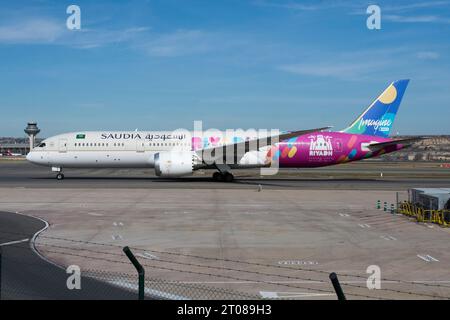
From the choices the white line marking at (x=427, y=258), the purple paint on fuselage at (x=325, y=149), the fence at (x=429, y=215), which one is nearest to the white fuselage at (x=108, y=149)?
the purple paint on fuselage at (x=325, y=149)

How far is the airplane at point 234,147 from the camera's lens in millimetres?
43531

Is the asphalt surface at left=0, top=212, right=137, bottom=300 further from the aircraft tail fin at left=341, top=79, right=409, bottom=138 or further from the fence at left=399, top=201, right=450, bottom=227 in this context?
the aircraft tail fin at left=341, top=79, right=409, bottom=138

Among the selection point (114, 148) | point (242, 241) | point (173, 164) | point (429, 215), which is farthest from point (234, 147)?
point (242, 241)

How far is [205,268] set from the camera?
13453mm

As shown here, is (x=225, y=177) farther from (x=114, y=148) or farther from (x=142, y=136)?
(x=114, y=148)

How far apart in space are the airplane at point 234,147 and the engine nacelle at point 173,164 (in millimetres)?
2553

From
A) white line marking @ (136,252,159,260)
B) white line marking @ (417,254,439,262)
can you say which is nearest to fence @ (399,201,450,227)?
white line marking @ (417,254,439,262)

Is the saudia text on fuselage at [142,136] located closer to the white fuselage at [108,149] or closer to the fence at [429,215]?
the white fuselage at [108,149]

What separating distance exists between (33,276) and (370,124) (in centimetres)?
3828

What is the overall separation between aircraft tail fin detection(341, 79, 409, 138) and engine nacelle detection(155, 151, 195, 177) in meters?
16.2

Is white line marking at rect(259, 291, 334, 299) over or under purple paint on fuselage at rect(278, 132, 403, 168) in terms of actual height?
under

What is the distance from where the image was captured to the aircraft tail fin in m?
45.0

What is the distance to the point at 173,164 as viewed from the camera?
131 feet
